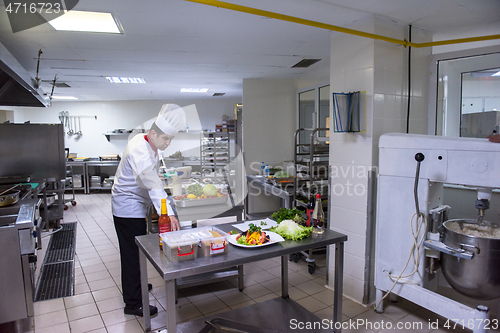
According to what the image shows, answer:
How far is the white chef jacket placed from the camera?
7.88 ft

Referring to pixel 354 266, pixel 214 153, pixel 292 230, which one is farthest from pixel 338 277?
pixel 214 153

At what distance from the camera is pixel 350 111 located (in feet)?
8.90

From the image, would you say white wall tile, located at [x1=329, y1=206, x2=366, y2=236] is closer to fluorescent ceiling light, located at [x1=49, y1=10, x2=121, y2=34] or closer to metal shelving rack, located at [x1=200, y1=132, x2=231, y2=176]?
fluorescent ceiling light, located at [x1=49, y1=10, x2=121, y2=34]

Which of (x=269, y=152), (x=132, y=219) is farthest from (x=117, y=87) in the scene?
(x=132, y=219)

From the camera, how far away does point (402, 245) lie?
246cm

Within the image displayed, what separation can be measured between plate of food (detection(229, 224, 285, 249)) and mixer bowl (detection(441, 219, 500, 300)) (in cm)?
120

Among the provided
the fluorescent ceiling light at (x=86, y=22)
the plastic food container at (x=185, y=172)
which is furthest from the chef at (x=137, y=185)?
the plastic food container at (x=185, y=172)

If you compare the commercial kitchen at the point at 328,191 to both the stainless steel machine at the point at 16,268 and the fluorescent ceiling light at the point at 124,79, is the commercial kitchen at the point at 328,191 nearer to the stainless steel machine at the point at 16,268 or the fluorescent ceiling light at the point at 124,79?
the stainless steel machine at the point at 16,268

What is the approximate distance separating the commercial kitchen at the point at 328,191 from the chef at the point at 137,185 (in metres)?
0.21

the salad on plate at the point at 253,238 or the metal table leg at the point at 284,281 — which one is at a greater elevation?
the salad on plate at the point at 253,238

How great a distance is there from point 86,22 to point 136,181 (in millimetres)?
1541

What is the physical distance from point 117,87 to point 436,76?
18.4 ft

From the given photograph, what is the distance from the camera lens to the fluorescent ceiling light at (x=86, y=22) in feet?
8.73

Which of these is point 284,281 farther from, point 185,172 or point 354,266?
point 185,172
